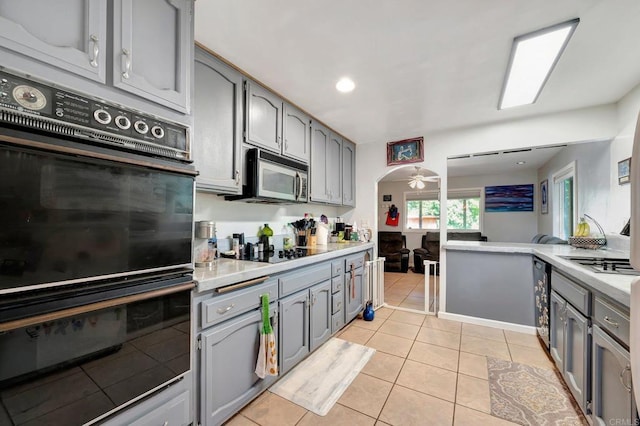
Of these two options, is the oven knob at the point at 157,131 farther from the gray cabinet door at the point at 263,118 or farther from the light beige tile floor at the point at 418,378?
the light beige tile floor at the point at 418,378

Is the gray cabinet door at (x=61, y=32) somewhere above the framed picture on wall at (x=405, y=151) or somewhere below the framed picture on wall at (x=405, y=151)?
below

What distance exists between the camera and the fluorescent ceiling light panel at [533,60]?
1493 millimetres

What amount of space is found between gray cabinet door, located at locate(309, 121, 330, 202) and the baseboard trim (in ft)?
6.64

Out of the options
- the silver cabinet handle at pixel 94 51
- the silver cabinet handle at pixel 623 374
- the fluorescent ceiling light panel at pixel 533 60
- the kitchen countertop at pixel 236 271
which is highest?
the fluorescent ceiling light panel at pixel 533 60

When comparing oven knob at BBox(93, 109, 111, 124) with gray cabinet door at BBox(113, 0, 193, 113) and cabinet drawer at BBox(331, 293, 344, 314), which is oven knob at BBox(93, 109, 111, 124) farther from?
cabinet drawer at BBox(331, 293, 344, 314)

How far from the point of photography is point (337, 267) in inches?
98.8

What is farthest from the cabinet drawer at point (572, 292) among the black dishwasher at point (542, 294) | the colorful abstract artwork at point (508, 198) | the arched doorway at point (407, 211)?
the colorful abstract artwork at point (508, 198)

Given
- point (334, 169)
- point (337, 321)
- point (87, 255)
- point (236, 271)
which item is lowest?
point (337, 321)

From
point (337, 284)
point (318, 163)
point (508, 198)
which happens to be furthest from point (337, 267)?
point (508, 198)

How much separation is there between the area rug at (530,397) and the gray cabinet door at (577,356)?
108 mm

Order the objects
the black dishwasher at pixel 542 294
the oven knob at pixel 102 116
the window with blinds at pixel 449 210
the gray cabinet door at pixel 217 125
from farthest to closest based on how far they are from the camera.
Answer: the window with blinds at pixel 449 210, the black dishwasher at pixel 542 294, the gray cabinet door at pixel 217 125, the oven knob at pixel 102 116

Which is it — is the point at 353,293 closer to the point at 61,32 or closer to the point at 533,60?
the point at 533,60

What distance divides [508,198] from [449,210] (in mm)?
1189

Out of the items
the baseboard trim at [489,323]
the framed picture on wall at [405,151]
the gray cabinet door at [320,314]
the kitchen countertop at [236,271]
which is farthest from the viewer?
the framed picture on wall at [405,151]
